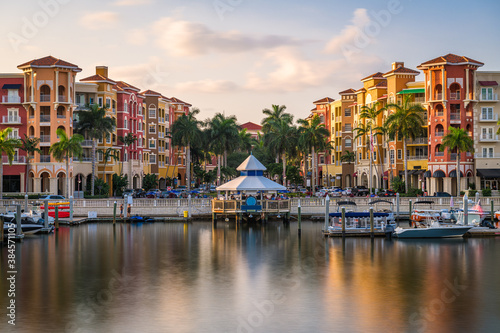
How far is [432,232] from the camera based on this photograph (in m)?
53.5

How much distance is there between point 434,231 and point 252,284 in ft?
77.8

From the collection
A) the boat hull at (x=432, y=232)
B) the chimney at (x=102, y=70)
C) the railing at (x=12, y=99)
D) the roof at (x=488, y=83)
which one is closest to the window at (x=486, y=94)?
the roof at (x=488, y=83)

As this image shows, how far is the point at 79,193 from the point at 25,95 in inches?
668

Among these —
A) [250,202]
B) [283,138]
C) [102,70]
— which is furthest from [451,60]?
[102,70]

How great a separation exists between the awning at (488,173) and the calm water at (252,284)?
38.4m

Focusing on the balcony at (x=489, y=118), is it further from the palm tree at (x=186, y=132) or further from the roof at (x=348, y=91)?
the palm tree at (x=186, y=132)

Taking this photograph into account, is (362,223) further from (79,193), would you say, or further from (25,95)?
(25,95)

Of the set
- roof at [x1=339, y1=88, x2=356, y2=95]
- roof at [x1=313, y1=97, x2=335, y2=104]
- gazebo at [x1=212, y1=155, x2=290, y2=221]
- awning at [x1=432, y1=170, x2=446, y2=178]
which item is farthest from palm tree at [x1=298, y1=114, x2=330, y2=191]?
gazebo at [x1=212, y1=155, x2=290, y2=221]

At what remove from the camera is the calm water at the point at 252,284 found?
2670 centimetres

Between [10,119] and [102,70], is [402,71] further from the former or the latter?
[10,119]

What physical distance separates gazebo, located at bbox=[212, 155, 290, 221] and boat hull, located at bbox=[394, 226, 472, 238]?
15207 mm

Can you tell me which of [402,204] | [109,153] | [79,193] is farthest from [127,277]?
[109,153]

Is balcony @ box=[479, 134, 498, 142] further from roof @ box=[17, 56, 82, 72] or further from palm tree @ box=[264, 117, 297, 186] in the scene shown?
roof @ box=[17, 56, 82, 72]

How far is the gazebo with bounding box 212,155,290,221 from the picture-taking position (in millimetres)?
64938
